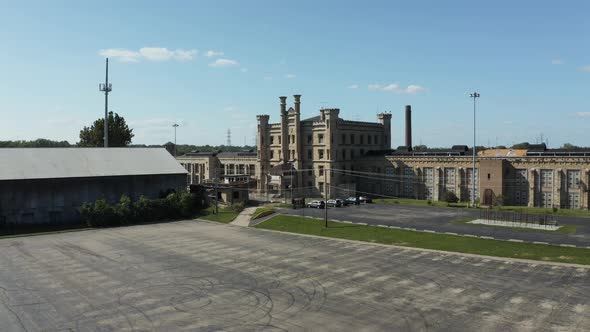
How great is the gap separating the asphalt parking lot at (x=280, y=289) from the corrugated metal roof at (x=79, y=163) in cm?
1650

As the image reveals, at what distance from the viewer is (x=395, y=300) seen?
88.8ft

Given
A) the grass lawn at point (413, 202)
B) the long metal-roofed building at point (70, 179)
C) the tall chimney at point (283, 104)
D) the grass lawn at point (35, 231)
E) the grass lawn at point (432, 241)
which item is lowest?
the grass lawn at point (35, 231)

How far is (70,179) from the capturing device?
58844 mm

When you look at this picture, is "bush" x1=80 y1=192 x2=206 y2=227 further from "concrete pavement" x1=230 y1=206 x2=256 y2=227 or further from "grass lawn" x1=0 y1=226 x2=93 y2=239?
"concrete pavement" x1=230 y1=206 x2=256 y2=227

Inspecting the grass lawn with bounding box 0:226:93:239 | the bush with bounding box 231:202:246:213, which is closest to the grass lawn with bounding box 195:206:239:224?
the bush with bounding box 231:202:246:213

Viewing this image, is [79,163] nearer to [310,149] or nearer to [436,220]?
[310,149]

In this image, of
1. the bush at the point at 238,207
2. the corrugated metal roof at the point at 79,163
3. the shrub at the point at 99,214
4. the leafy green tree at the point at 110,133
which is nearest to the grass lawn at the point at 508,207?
the bush at the point at 238,207

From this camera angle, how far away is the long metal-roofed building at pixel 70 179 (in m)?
55.4

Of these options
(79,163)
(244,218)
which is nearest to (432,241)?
(244,218)

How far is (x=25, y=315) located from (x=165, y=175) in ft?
142

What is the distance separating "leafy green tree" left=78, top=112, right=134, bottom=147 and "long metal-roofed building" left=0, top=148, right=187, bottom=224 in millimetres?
34858

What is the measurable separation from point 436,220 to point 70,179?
45773 mm

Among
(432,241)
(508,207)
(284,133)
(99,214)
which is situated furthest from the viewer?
(284,133)

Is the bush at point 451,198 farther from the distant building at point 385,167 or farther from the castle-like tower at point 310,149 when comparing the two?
the castle-like tower at point 310,149
